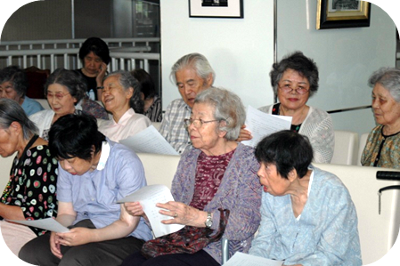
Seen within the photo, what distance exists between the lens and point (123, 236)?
2.88m

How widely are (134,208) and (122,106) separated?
1.52m

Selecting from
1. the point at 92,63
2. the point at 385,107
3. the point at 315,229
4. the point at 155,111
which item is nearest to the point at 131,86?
the point at 155,111

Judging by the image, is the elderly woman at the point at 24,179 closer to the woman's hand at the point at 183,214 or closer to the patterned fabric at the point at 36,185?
the patterned fabric at the point at 36,185

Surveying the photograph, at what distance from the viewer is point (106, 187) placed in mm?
2975

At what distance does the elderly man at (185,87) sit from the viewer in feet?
12.7

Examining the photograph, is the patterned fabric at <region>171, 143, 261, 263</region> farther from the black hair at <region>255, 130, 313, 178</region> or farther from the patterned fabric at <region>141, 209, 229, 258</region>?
the black hair at <region>255, 130, 313, 178</region>

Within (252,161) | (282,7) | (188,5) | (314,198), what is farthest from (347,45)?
(314,198)

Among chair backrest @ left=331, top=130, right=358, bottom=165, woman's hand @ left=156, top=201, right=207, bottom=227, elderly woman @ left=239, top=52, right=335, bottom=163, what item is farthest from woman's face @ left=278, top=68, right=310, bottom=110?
woman's hand @ left=156, top=201, right=207, bottom=227

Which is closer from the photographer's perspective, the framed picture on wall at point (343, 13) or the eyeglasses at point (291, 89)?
the eyeglasses at point (291, 89)

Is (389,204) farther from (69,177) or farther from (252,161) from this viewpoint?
(69,177)

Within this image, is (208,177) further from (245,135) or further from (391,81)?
(391,81)

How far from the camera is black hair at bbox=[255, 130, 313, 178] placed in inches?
90.5

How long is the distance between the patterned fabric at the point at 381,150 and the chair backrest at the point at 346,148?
107mm

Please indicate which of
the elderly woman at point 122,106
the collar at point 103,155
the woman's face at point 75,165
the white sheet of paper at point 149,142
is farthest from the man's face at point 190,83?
the woman's face at point 75,165
